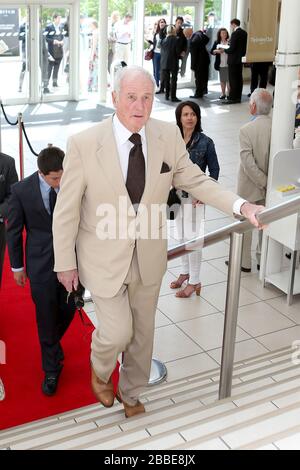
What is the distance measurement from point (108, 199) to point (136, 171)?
19cm

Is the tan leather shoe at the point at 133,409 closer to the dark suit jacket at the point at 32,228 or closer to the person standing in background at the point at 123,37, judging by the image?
the dark suit jacket at the point at 32,228

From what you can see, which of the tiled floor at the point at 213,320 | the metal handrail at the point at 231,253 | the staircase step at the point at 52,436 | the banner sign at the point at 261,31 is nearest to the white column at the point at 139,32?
the banner sign at the point at 261,31

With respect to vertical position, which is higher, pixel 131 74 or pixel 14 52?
pixel 131 74

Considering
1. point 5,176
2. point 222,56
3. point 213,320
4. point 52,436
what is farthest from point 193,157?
point 222,56

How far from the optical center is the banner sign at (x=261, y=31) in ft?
41.2

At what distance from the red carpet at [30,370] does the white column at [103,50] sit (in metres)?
9.85

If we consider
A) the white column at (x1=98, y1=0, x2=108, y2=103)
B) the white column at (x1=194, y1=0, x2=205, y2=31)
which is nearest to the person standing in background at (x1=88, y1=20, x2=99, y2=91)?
the white column at (x1=98, y1=0, x2=108, y2=103)

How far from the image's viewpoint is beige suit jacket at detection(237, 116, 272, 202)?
6129 mm

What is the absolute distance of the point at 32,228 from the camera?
169 inches

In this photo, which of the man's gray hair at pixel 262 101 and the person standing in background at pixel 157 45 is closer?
the man's gray hair at pixel 262 101

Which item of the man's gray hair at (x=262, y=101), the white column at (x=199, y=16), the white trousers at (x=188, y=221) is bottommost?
the white trousers at (x=188, y=221)

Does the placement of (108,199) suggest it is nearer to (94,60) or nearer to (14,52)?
(14,52)

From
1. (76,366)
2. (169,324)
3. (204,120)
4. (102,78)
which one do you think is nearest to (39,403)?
(76,366)

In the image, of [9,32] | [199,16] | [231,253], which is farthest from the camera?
[199,16]
